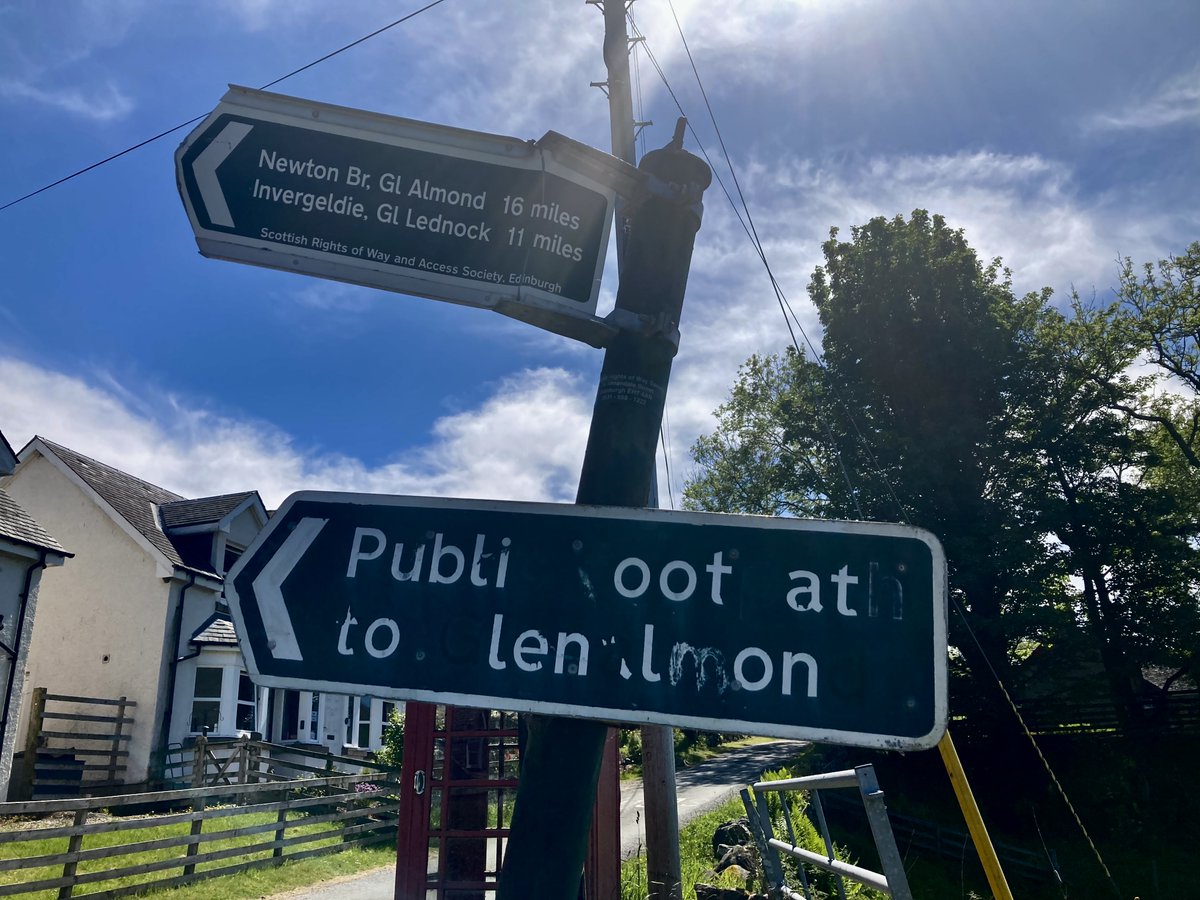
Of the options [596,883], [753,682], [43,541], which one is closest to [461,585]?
[753,682]

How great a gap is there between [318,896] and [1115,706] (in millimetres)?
22826

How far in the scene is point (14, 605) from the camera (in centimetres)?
1405

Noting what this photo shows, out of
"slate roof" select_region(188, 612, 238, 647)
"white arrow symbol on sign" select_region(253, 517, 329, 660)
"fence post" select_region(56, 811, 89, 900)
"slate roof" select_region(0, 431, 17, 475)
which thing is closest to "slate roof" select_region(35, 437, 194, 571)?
"slate roof" select_region(188, 612, 238, 647)

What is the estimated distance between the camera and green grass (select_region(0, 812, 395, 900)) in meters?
9.18

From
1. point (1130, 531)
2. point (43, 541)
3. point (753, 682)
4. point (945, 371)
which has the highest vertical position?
point (945, 371)

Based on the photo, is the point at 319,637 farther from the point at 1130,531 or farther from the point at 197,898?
the point at 1130,531

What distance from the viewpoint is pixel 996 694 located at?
876 inches

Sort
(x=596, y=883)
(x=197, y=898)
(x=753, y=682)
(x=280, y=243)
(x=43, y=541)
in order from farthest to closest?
(x=43, y=541), (x=197, y=898), (x=596, y=883), (x=280, y=243), (x=753, y=682)

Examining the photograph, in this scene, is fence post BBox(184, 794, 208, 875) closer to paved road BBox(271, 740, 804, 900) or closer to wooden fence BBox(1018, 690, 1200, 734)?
paved road BBox(271, 740, 804, 900)

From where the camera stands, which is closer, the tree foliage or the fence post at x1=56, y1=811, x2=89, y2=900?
the fence post at x1=56, y1=811, x2=89, y2=900

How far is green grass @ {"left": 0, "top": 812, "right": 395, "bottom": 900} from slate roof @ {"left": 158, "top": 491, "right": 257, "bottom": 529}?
10.1 m

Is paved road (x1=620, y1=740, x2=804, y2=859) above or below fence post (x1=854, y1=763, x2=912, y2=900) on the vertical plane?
below

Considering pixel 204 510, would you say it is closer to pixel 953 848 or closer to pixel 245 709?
pixel 245 709

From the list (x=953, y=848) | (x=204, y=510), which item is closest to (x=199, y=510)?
(x=204, y=510)
